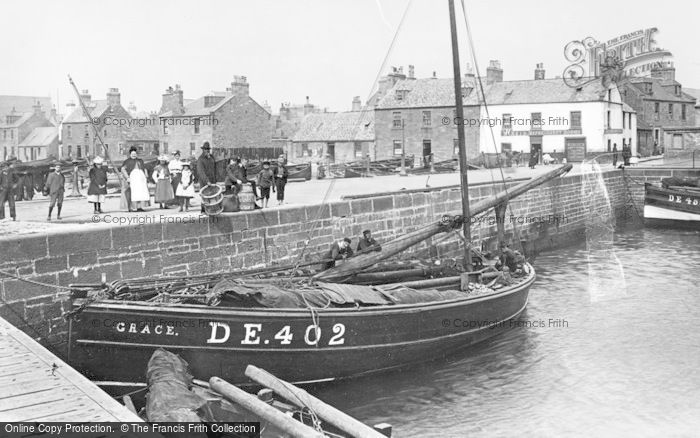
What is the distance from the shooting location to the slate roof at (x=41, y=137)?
206 ft

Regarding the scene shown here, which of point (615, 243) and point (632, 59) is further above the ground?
point (632, 59)

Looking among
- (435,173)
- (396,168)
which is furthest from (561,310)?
(396,168)

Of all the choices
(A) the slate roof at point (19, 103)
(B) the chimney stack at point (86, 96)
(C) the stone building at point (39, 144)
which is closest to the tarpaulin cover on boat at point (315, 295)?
(B) the chimney stack at point (86, 96)

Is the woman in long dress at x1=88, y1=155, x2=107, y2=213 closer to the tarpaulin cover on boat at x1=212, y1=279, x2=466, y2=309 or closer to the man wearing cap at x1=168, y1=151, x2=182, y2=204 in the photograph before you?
the man wearing cap at x1=168, y1=151, x2=182, y2=204

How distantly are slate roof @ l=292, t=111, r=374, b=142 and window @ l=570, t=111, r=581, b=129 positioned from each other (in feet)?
47.9

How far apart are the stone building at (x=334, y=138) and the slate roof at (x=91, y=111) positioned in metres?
14.6

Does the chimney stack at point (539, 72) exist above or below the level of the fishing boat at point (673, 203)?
above

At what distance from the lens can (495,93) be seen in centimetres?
5159

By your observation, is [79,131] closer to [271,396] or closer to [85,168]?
[85,168]

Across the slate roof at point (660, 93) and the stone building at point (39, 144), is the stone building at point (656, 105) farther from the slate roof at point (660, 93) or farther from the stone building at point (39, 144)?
the stone building at point (39, 144)

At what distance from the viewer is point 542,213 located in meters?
25.0

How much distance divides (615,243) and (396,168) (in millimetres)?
15508

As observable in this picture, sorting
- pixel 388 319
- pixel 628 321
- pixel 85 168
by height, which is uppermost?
pixel 85 168

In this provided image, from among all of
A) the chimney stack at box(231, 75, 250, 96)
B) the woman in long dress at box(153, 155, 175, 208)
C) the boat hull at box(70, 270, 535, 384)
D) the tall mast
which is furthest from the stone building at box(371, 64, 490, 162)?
the boat hull at box(70, 270, 535, 384)
